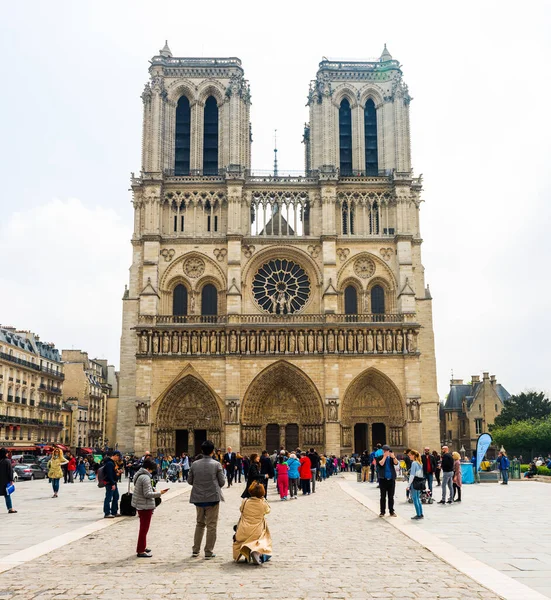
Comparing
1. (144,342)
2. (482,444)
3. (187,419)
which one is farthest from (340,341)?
(482,444)

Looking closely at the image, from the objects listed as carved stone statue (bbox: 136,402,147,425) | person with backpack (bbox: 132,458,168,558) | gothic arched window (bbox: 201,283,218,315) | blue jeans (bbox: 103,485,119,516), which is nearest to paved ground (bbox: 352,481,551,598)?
person with backpack (bbox: 132,458,168,558)

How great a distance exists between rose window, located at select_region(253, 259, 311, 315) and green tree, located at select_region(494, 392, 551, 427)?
20055mm

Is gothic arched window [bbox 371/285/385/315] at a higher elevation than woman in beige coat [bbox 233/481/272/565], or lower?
higher

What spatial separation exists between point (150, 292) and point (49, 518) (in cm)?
2544

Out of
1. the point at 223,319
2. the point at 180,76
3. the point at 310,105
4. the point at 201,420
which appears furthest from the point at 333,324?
the point at 180,76

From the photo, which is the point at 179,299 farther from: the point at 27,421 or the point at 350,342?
the point at 27,421

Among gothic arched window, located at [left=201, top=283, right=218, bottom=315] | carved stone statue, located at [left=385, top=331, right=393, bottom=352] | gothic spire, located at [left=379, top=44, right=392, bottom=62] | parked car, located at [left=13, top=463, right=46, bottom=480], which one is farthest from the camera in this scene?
gothic spire, located at [left=379, top=44, right=392, bottom=62]

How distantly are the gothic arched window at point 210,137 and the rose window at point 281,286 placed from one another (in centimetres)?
704

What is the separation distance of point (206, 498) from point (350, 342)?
1168 inches

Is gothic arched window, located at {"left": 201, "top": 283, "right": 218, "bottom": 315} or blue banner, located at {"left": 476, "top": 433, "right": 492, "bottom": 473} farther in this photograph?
gothic arched window, located at {"left": 201, "top": 283, "right": 218, "bottom": 315}

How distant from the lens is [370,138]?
42812 millimetres

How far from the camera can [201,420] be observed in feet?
125

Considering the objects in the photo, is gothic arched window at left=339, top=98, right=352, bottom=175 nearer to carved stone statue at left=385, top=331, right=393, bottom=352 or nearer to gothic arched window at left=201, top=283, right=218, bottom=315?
carved stone statue at left=385, top=331, right=393, bottom=352

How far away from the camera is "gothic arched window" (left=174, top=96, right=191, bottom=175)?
138 feet
